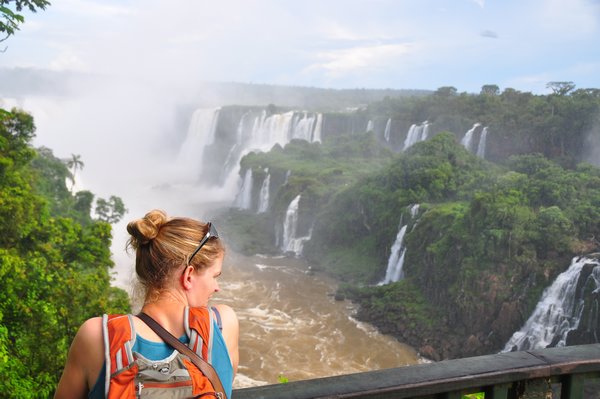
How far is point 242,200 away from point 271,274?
60.2 feet

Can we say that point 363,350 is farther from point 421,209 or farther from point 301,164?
point 301,164

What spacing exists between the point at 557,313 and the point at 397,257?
10293mm

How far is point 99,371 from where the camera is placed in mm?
1583

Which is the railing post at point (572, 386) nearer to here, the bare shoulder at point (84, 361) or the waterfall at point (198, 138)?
the bare shoulder at point (84, 361)

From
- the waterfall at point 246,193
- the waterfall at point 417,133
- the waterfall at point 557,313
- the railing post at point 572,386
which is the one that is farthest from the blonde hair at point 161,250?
the waterfall at point 246,193

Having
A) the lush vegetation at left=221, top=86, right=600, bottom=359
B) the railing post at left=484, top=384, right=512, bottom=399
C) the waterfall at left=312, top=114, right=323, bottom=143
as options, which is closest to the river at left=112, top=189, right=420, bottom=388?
the lush vegetation at left=221, top=86, right=600, bottom=359

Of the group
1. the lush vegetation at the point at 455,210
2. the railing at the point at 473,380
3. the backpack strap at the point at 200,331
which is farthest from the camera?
the lush vegetation at the point at 455,210

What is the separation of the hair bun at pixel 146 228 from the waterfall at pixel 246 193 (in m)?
46.7

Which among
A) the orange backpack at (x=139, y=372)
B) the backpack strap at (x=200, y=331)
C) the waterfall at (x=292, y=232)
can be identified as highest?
the backpack strap at (x=200, y=331)

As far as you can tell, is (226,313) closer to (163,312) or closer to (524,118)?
(163,312)

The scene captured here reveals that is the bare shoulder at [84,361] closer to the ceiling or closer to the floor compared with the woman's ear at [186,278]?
closer to the floor

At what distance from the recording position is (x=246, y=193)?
49.5 metres

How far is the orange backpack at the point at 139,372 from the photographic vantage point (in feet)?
4.99

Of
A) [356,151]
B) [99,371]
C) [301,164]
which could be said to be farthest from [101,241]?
[356,151]
